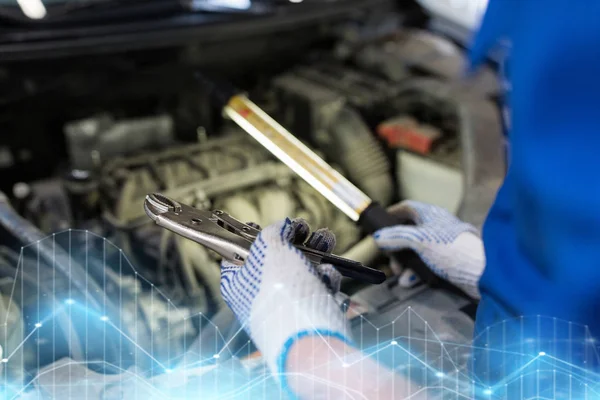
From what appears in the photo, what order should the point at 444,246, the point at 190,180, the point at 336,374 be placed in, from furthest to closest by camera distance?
1. the point at 190,180
2. the point at 444,246
3. the point at 336,374

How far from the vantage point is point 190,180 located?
4.83ft

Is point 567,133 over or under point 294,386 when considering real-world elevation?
over

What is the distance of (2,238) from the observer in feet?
3.92

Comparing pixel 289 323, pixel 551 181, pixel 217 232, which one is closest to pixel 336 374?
pixel 289 323

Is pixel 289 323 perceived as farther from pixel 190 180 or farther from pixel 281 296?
pixel 190 180

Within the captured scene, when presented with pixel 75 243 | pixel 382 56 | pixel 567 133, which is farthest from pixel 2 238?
pixel 382 56

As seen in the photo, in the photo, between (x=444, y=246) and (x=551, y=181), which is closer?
(x=551, y=181)

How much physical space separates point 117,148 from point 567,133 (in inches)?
45.5

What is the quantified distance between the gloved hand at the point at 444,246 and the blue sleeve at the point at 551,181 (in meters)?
0.20

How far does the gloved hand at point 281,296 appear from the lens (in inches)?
28.1

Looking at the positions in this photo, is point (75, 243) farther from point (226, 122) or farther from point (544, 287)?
point (226, 122)
